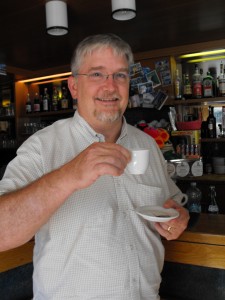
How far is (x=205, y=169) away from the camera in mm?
3654

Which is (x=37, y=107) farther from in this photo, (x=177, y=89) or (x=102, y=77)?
(x=102, y=77)

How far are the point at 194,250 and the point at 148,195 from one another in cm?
40

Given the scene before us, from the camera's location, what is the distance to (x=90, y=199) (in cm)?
107

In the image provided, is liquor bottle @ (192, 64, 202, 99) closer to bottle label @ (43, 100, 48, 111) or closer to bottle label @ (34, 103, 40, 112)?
bottle label @ (43, 100, 48, 111)

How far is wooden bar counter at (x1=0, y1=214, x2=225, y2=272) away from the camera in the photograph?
1.36m

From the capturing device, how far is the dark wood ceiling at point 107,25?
97.7 inches

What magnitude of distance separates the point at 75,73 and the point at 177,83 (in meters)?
2.58

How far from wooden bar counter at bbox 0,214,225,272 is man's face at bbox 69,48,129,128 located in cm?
61

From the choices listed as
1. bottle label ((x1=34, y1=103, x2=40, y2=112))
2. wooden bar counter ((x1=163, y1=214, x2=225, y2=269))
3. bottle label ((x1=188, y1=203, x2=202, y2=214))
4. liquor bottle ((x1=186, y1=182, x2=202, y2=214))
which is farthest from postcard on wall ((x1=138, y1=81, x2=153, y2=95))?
wooden bar counter ((x1=163, y1=214, x2=225, y2=269))

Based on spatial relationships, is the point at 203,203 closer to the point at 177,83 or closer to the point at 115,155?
the point at 177,83

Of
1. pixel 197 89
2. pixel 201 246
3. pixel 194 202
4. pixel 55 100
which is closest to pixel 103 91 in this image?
pixel 201 246

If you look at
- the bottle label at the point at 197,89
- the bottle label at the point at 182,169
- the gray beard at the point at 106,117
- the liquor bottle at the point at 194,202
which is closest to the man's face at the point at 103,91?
the gray beard at the point at 106,117

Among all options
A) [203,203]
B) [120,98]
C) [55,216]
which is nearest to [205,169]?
[203,203]

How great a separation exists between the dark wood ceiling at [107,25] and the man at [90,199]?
1.43 m
